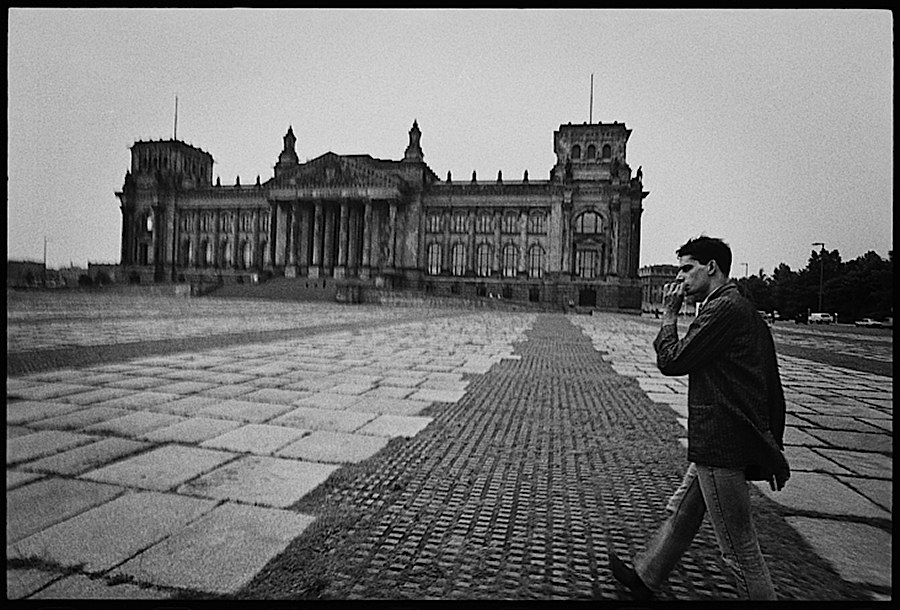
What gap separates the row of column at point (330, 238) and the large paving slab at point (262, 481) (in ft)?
184

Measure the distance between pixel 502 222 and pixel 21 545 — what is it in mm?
59128

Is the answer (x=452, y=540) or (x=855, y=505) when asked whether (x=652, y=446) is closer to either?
(x=855, y=505)

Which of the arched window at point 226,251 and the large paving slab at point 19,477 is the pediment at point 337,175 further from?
the large paving slab at point 19,477

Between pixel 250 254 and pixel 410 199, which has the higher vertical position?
pixel 410 199

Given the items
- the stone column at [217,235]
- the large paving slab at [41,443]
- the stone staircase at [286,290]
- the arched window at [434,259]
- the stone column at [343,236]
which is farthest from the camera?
the stone column at [217,235]

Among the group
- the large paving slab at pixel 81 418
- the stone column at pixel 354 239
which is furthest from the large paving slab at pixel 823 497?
the stone column at pixel 354 239

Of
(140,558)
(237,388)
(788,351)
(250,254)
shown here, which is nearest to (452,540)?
(140,558)

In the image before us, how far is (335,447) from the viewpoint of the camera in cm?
430

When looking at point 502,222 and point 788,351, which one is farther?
point 502,222

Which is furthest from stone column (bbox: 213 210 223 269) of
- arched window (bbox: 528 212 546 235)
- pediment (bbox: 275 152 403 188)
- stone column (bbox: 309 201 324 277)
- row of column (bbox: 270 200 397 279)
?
arched window (bbox: 528 212 546 235)

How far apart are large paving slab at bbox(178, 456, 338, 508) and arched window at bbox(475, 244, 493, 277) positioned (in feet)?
188

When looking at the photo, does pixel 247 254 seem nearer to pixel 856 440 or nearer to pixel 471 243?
pixel 471 243

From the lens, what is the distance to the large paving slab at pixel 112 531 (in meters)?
2.43

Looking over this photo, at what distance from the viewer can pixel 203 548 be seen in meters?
2.55
